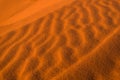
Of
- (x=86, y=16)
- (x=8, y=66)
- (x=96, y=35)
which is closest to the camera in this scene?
(x=8, y=66)

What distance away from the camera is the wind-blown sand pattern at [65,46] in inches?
113

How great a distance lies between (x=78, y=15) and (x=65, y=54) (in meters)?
1.52

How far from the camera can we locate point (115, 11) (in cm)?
438

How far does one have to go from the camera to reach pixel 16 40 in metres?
3.90

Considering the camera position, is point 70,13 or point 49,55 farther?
point 70,13

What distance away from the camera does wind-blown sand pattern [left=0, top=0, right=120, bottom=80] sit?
287 centimetres

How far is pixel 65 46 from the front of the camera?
11.1 ft

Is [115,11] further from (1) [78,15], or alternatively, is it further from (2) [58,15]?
(2) [58,15]

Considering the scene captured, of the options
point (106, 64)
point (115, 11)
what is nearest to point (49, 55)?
point (106, 64)

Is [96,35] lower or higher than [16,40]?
lower

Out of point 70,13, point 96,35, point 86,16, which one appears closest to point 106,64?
point 96,35

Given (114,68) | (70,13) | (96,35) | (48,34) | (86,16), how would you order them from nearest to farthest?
(114,68)
(96,35)
(48,34)
(86,16)
(70,13)

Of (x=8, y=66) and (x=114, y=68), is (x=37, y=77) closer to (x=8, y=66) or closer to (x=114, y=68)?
(x=8, y=66)

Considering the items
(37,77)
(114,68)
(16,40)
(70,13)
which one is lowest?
(114,68)
